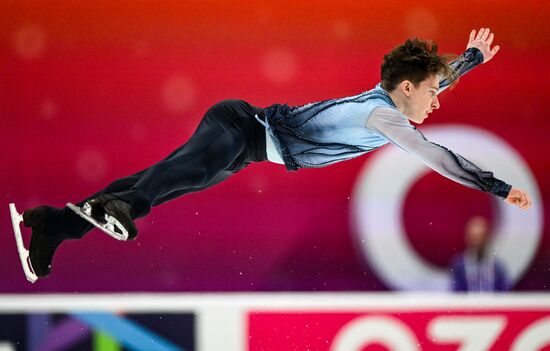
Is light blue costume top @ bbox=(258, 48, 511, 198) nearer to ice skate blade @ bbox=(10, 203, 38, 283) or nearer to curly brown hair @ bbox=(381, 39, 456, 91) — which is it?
curly brown hair @ bbox=(381, 39, 456, 91)

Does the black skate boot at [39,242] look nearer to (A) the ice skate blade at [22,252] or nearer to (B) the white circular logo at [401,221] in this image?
(A) the ice skate blade at [22,252]

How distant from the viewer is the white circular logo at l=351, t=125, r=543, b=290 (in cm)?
417

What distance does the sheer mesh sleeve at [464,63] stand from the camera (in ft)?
9.28

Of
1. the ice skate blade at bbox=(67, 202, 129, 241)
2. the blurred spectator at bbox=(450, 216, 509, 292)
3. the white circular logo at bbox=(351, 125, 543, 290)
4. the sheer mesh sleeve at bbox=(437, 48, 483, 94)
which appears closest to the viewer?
the ice skate blade at bbox=(67, 202, 129, 241)

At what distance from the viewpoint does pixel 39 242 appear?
2598 mm

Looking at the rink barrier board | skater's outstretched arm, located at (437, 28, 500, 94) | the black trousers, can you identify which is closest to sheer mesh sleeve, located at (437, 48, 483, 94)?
skater's outstretched arm, located at (437, 28, 500, 94)

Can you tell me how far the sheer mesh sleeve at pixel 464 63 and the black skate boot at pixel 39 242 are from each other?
142 cm

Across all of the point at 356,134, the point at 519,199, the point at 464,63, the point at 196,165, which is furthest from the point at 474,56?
the point at 196,165

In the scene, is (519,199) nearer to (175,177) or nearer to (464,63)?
(464,63)

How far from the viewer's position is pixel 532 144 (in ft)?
13.8

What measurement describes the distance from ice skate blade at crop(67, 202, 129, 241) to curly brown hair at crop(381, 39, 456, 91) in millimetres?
1019

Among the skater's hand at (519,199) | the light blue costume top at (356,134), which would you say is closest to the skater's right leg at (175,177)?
the light blue costume top at (356,134)

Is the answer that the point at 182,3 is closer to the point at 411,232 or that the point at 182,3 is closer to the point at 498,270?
the point at 411,232

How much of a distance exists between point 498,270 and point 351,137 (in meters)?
1.80
